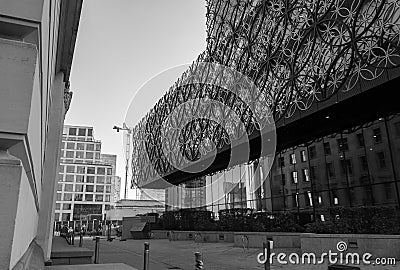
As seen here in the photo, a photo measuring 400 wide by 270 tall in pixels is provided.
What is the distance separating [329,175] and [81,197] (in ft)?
369

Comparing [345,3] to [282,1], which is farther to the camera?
[282,1]

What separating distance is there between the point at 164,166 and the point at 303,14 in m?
30.9

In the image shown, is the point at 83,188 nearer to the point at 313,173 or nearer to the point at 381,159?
the point at 313,173

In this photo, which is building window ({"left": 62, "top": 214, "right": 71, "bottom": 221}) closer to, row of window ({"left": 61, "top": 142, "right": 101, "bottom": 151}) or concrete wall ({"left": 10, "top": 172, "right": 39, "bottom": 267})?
row of window ({"left": 61, "top": 142, "right": 101, "bottom": 151})

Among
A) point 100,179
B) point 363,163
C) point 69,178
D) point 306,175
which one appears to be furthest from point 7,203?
point 100,179

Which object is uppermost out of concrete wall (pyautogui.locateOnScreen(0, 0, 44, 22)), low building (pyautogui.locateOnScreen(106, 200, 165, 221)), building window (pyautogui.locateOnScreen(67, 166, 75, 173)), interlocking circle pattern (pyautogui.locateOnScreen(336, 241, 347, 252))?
building window (pyautogui.locateOnScreen(67, 166, 75, 173))

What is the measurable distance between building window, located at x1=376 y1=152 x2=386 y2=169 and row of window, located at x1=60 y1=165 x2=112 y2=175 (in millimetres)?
117889

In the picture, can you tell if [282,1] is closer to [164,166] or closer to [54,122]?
[54,122]

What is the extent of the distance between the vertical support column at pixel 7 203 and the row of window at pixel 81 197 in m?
125

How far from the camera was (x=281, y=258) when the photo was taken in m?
15.4

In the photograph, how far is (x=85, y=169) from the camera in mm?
125438

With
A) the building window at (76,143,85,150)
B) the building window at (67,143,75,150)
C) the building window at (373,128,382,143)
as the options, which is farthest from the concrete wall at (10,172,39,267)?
the building window at (76,143,85,150)

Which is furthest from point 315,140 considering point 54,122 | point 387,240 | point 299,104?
point 54,122

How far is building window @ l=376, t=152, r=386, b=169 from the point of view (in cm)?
2100
